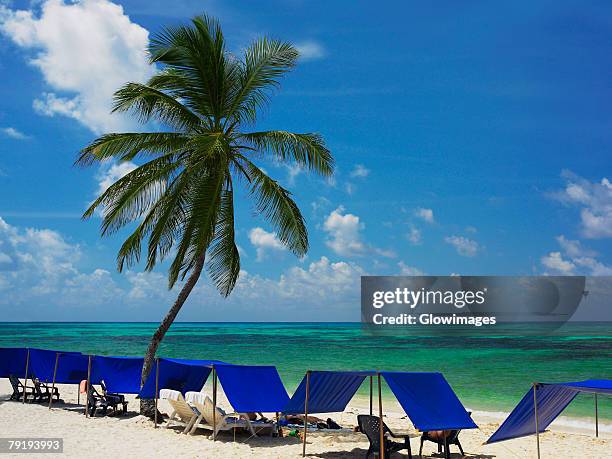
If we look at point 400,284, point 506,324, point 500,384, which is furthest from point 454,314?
point 500,384

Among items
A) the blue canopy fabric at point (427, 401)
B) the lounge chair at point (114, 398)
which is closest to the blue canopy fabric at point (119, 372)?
the lounge chair at point (114, 398)

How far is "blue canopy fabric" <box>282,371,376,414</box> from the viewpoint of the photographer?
1093cm

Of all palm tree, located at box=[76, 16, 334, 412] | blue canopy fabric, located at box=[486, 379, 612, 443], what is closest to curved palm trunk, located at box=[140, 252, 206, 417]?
palm tree, located at box=[76, 16, 334, 412]

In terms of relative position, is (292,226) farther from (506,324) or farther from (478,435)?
(506,324)

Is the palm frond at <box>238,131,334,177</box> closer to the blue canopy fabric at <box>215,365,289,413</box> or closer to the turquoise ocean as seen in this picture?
the blue canopy fabric at <box>215,365,289,413</box>

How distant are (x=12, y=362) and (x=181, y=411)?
6.90 meters

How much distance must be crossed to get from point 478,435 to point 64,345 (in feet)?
199

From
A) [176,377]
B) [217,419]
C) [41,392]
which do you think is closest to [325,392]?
[217,419]

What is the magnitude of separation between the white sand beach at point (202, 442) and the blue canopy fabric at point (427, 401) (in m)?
1.30

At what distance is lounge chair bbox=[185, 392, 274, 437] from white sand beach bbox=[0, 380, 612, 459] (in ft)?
0.65

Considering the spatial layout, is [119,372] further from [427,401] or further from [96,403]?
[427,401]

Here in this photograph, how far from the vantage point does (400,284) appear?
61.1 metres

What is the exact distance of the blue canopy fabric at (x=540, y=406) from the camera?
9488 millimetres

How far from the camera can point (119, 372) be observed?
1529 centimetres
